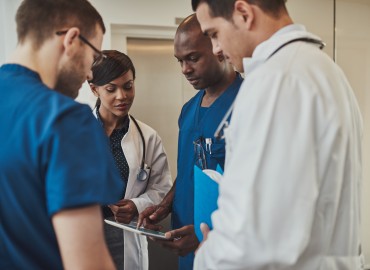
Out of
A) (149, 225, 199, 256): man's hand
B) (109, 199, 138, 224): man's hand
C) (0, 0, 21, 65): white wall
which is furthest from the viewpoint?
(0, 0, 21, 65): white wall

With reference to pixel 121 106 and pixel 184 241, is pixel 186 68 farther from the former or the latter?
pixel 184 241

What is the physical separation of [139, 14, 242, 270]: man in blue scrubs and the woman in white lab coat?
20cm

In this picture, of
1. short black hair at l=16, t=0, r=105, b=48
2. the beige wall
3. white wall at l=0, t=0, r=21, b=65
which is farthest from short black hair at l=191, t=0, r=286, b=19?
white wall at l=0, t=0, r=21, b=65

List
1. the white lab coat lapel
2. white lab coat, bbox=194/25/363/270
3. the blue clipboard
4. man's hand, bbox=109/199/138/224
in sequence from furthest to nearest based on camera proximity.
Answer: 1. the white lab coat lapel
2. man's hand, bbox=109/199/138/224
3. the blue clipboard
4. white lab coat, bbox=194/25/363/270

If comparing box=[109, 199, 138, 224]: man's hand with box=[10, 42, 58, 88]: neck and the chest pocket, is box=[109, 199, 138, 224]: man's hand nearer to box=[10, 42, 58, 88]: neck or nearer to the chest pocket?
the chest pocket

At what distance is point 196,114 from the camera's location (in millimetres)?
1458

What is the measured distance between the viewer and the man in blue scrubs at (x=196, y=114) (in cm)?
134

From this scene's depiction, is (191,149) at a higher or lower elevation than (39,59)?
lower

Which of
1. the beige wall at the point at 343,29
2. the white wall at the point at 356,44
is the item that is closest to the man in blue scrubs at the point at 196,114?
the beige wall at the point at 343,29

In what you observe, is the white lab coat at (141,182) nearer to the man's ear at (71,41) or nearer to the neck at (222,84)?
the neck at (222,84)

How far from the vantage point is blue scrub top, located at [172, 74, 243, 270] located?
1.33m

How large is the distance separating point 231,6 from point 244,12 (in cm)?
4

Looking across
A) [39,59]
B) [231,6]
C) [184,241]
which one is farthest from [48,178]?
[184,241]

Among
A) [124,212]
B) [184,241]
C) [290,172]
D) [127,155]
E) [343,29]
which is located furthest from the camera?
[343,29]
